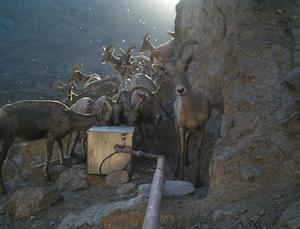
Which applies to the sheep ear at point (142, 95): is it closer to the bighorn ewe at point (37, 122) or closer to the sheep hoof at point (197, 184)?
the bighorn ewe at point (37, 122)

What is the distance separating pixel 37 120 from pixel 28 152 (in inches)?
144

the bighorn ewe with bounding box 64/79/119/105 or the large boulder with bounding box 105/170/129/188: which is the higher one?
the bighorn ewe with bounding box 64/79/119/105

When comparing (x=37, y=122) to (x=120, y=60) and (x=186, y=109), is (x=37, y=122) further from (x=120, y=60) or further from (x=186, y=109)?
(x=120, y=60)

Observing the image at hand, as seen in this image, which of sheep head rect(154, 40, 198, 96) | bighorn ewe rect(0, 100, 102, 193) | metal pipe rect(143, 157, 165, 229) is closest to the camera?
metal pipe rect(143, 157, 165, 229)

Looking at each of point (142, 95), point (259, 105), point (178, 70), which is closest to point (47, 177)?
point (142, 95)

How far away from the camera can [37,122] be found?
942 cm

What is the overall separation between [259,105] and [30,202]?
4494mm

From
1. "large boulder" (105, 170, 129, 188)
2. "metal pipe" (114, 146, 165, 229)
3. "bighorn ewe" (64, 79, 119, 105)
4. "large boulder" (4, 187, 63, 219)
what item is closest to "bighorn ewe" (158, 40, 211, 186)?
"metal pipe" (114, 146, 165, 229)

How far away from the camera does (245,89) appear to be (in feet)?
21.1

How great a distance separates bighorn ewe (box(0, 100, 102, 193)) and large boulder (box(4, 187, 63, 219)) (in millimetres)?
1447

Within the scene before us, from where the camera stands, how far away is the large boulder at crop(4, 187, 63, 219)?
734 centimetres

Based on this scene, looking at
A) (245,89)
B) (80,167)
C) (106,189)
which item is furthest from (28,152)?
(245,89)

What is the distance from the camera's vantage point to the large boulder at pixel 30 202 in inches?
289

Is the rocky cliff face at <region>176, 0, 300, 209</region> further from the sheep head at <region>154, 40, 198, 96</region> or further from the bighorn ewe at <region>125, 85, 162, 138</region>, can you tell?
the bighorn ewe at <region>125, 85, 162, 138</region>
